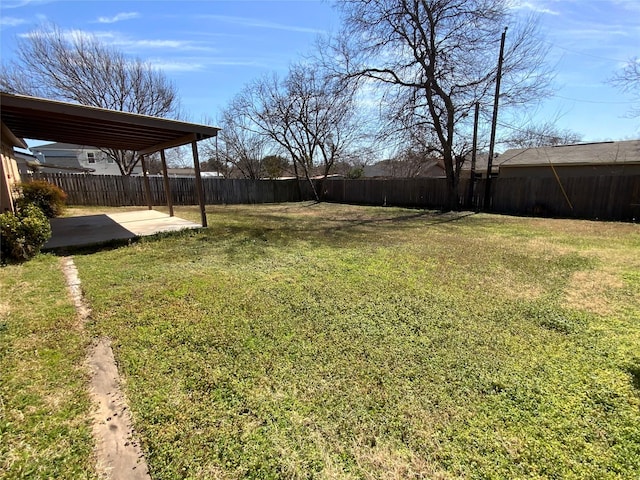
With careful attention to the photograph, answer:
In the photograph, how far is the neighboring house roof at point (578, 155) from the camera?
12984 millimetres

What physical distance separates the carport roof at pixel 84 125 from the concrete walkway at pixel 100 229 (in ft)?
7.04

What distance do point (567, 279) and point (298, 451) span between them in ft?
14.6

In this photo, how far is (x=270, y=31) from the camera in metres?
11.1

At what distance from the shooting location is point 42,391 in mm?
1920

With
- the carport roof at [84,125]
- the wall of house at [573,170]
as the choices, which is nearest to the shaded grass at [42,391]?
the carport roof at [84,125]

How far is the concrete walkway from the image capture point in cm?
589

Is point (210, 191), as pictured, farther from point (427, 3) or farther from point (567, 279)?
point (567, 279)

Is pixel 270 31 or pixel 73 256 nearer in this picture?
pixel 73 256

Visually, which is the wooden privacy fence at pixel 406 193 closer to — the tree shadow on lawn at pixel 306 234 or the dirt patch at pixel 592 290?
the tree shadow on lawn at pixel 306 234

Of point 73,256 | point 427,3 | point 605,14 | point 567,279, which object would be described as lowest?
point 567,279

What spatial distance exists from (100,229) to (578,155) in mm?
19430

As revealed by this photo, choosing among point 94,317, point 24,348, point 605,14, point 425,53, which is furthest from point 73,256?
point 605,14

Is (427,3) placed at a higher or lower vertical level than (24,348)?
higher

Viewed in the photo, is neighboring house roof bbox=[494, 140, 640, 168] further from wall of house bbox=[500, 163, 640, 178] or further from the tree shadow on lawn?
the tree shadow on lawn
